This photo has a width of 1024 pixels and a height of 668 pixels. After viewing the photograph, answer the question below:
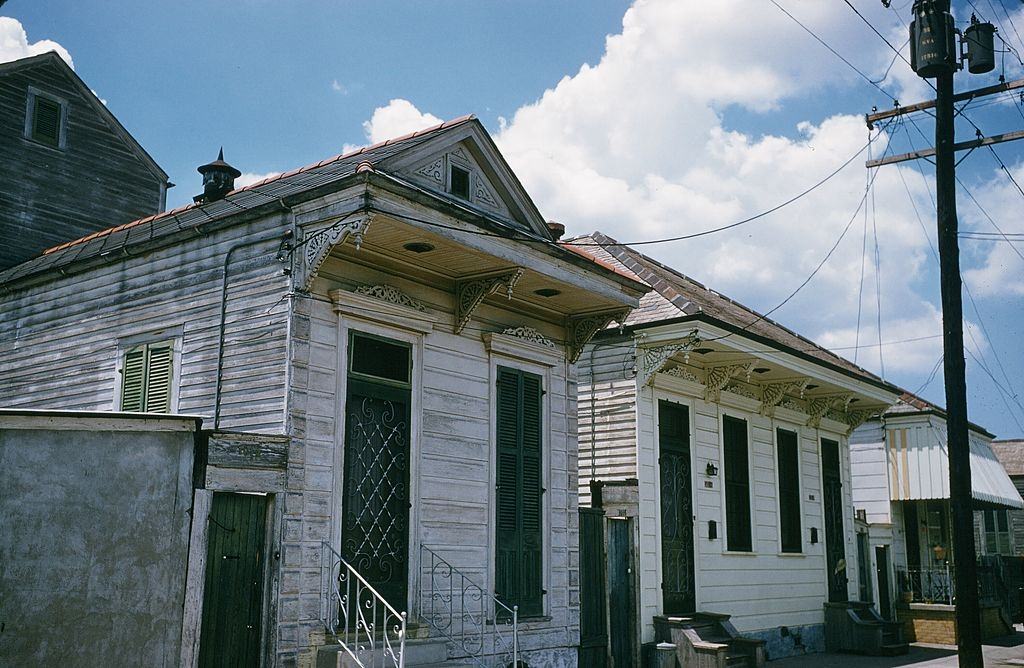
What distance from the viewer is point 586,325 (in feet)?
42.9

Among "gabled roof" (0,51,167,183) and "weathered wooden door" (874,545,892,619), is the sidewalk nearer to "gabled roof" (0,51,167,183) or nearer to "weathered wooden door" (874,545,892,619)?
"weathered wooden door" (874,545,892,619)

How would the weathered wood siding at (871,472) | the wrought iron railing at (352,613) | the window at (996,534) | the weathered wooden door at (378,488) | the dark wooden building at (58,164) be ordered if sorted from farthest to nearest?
the window at (996,534), the weathered wood siding at (871,472), the dark wooden building at (58,164), the weathered wooden door at (378,488), the wrought iron railing at (352,613)

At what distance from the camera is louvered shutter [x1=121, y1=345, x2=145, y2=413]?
10.7 metres

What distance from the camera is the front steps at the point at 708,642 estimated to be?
14.1 m

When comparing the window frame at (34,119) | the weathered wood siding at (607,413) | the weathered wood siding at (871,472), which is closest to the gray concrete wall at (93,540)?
the weathered wood siding at (607,413)

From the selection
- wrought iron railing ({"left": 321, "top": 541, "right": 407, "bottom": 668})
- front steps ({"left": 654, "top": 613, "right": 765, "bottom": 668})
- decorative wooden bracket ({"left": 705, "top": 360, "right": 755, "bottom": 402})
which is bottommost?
front steps ({"left": 654, "top": 613, "right": 765, "bottom": 668})

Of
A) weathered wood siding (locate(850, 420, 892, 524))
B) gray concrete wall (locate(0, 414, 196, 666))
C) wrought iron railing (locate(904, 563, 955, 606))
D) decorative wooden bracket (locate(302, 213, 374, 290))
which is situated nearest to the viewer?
gray concrete wall (locate(0, 414, 196, 666))

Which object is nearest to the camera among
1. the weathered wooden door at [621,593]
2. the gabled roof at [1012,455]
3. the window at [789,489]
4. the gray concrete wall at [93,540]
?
the gray concrete wall at [93,540]

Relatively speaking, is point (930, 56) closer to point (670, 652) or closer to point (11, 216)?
point (670, 652)

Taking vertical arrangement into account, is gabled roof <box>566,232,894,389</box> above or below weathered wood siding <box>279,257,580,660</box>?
above

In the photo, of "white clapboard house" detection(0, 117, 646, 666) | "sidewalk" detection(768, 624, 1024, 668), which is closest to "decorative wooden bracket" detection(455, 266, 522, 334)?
"white clapboard house" detection(0, 117, 646, 666)

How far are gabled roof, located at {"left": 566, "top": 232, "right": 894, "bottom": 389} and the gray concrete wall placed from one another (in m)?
6.83

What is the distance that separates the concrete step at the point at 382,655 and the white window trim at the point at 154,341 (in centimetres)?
292

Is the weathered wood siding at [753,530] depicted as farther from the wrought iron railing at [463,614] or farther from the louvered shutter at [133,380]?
the louvered shutter at [133,380]
